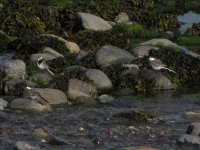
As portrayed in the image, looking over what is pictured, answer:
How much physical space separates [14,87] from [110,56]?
4.34m

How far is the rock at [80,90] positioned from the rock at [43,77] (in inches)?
31.0

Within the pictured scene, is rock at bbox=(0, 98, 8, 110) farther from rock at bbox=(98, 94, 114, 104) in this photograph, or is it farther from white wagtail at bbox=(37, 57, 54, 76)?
white wagtail at bbox=(37, 57, 54, 76)

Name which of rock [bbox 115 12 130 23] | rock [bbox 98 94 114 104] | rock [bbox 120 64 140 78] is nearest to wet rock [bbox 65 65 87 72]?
rock [bbox 120 64 140 78]

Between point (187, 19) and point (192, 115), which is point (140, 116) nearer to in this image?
point (192, 115)

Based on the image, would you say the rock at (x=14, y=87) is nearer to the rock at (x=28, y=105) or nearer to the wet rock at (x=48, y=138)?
the rock at (x=28, y=105)

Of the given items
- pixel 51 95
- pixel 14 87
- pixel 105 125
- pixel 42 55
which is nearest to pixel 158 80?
pixel 51 95

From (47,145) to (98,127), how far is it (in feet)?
6.74

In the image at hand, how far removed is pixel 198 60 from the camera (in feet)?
75.8

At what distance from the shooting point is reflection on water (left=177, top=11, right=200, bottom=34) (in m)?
30.5

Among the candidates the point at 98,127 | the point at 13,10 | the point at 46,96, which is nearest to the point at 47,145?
the point at 98,127

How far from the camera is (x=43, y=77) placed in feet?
66.4

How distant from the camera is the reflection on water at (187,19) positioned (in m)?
30.5

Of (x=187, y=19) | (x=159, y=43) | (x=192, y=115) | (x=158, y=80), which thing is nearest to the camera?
(x=192, y=115)

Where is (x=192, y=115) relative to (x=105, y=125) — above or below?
above
